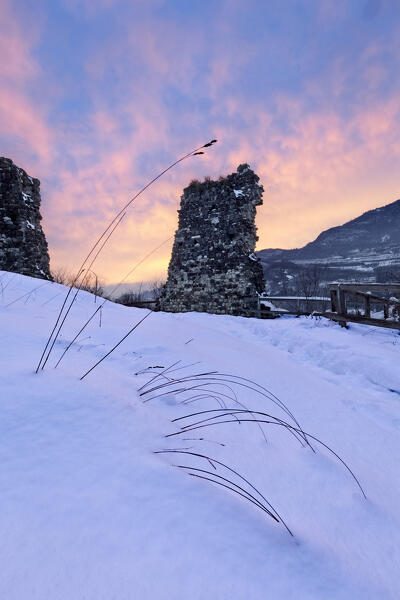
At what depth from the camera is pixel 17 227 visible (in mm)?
8867

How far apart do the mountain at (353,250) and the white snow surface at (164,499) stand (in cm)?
5410

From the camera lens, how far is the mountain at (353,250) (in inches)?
2253

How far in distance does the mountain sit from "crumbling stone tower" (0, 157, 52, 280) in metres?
48.2

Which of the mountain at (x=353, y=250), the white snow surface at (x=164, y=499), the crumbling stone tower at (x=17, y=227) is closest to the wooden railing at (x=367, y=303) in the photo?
the white snow surface at (x=164, y=499)

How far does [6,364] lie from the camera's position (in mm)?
1267

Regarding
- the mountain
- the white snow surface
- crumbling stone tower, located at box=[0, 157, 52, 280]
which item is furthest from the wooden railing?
the mountain

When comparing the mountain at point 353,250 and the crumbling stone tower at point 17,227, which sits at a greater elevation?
the mountain at point 353,250

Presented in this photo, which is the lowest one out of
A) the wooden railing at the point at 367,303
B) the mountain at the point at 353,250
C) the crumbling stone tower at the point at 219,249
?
the wooden railing at the point at 367,303

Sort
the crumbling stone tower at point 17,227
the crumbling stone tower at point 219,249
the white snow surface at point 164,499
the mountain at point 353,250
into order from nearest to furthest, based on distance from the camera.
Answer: the white snow surface at point 164,499 < the crumbling stone tower at point 17,227 < the crumbling stone tower at point 219,249 < the mountain at point 353,250

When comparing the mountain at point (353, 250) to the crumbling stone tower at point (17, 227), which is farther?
the mountain at point (353, 250)

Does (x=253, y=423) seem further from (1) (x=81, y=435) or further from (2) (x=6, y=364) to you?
(2) (x=6, y=364)

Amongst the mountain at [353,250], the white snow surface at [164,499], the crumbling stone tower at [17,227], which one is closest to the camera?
the white snow surface at [164,499]

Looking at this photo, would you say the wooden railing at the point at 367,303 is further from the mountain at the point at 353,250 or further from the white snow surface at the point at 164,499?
the mountain at the point at 353,250

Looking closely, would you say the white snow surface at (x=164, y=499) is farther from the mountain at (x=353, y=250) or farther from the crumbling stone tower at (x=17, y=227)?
the mountain at (x=353, y=250)
